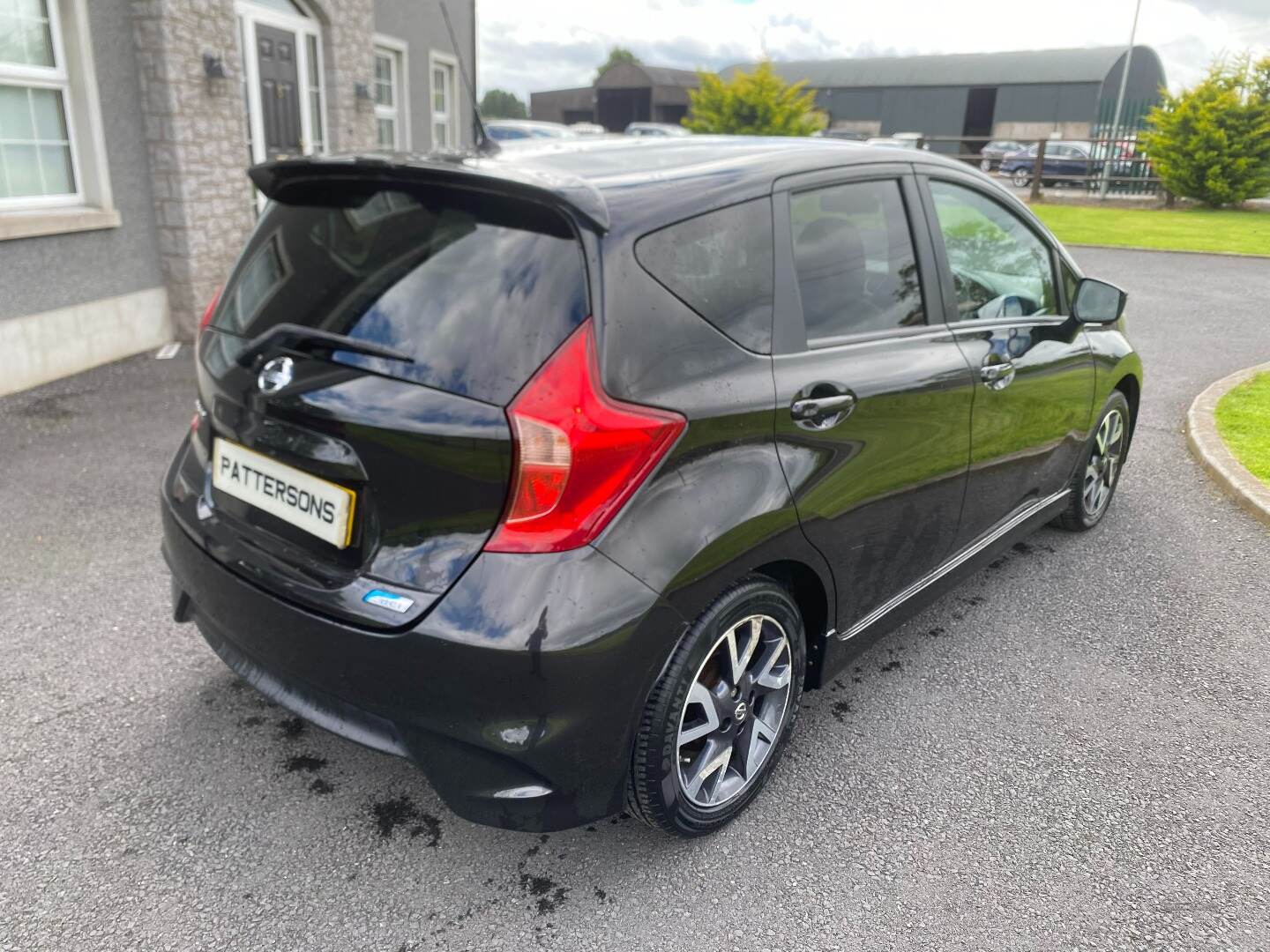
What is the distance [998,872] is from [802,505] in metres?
1.07

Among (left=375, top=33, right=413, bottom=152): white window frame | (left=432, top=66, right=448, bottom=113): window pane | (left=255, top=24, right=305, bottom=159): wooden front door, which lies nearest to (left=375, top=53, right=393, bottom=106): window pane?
(left=375, top=33, right=413, bottom=152): white window frame

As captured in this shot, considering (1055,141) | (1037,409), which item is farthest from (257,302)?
(1055,141)

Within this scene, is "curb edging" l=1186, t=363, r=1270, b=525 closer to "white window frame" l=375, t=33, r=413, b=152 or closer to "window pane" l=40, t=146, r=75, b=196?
"window pane" l=40, t=146, r=75, b=196

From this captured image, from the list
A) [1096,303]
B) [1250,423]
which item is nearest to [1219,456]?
[1250,423]

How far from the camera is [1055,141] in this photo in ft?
81.8

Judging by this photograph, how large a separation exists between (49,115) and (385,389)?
6.39 m

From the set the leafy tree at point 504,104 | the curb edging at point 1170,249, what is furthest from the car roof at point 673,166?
the leafy tree at point 504,104

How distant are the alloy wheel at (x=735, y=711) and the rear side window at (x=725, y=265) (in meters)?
0.75

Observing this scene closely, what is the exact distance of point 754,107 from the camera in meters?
21.3

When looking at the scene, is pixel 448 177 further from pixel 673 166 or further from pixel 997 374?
pixel 997 374

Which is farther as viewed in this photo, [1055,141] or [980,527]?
[1055,141]

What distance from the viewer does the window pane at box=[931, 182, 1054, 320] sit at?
319 centimetres

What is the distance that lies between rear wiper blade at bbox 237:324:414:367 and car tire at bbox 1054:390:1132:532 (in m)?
3.28

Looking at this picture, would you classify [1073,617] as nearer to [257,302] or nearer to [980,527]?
[980,527]
